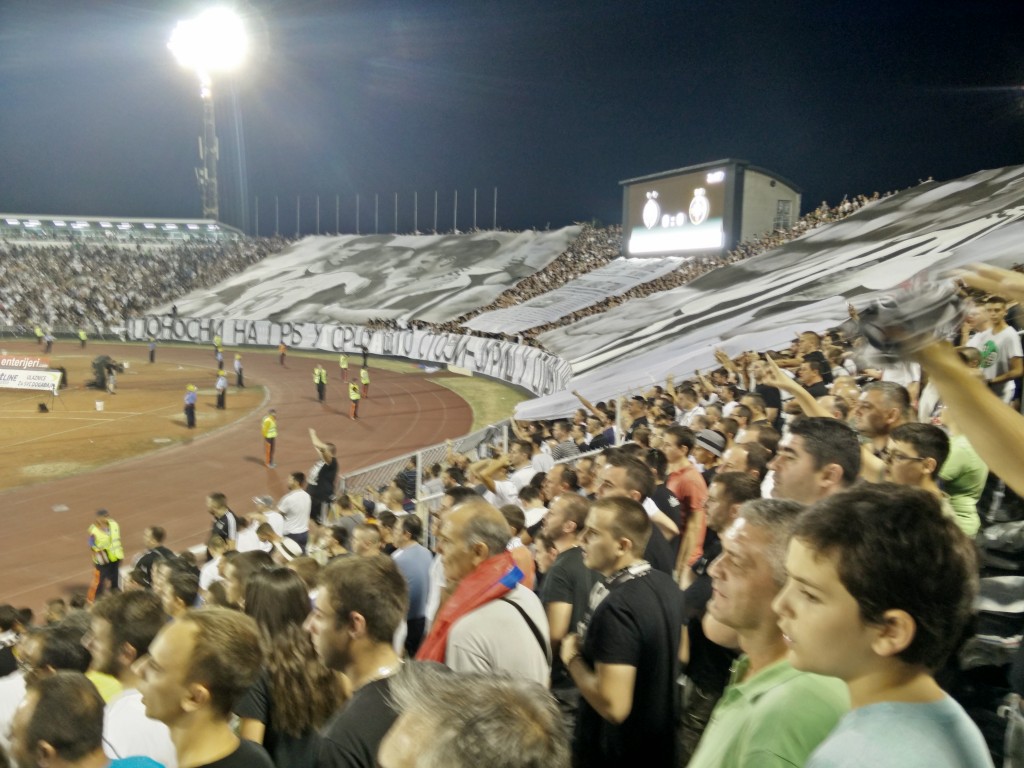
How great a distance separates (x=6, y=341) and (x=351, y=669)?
5826cm

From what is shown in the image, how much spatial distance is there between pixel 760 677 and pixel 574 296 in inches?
1574

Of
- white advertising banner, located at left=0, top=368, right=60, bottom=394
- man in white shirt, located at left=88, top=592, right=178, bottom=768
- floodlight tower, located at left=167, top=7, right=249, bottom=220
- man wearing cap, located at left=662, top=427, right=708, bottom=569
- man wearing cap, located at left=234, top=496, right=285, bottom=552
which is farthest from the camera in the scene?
floodlight tower, located at left=167, top=7, right=249, bottom=220

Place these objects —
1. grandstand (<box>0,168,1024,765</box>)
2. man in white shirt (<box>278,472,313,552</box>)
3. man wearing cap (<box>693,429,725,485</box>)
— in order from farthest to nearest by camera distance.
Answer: grandstand (<box>0,168,1024,765</box>)
man in white shirt (<box>278,472,313,552</box>)
man wearing cap (<box>693,429,725,485</box>)

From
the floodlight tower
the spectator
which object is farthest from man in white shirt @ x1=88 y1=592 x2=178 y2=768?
the floodlight tower

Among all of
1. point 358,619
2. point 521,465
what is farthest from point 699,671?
point 521,465

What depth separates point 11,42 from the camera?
91.5 meters

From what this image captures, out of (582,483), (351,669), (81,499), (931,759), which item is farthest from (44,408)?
(931,759)

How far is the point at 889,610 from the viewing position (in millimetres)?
1632

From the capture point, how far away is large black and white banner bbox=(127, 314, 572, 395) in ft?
101

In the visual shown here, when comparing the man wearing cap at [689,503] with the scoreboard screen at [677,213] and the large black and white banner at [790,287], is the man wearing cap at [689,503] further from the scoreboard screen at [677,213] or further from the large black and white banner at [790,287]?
the scoreboard screen at [677,213]

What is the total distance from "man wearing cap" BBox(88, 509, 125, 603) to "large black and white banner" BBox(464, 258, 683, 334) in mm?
27095

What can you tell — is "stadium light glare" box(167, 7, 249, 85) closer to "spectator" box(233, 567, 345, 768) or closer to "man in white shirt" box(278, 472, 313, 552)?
"man in white shirt" box(278, 472, 313, 552)

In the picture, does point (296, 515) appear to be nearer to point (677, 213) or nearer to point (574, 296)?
point (574, 296)

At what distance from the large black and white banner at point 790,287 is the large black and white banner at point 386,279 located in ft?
66.8
